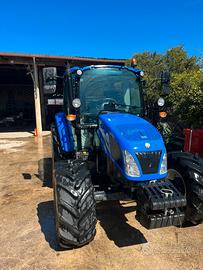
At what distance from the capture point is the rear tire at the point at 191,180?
3.53 m

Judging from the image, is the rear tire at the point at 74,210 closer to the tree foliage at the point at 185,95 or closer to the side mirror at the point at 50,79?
the side mirror at the point at 50,79

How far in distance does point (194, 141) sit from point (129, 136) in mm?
4362

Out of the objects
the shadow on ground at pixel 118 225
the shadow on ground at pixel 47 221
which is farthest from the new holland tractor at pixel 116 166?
the shadow on ground at pixel 118 225

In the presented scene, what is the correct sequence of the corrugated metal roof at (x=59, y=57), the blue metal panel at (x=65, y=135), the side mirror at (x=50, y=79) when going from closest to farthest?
the side mirror at (x=50, y=79)
the blue metal panel at (x=65, y=135)
the corrugated metal roof at (x=59, y=57)

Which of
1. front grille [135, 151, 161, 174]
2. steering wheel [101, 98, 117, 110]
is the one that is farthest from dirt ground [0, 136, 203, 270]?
steering wheel [101, 98, 117, 110]

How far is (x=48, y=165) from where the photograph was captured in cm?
820

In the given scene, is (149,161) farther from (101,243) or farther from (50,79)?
(50,79)

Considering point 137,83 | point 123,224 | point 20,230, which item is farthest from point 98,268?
point 137,83

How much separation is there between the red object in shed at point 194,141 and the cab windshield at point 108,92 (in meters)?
2.98

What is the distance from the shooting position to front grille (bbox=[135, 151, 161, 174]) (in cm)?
327

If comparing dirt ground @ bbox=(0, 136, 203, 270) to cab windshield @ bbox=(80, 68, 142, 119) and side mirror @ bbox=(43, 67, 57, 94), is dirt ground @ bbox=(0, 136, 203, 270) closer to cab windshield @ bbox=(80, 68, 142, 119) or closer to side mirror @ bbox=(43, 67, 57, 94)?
cab windshield @ bbox=(80, 68, 142, 119)

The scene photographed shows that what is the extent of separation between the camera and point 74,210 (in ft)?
10.5

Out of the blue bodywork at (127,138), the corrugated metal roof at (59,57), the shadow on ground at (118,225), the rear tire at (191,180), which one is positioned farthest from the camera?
the corrugated metal roof at (59,57)

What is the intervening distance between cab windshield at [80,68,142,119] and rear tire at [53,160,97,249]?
4.86 feet
